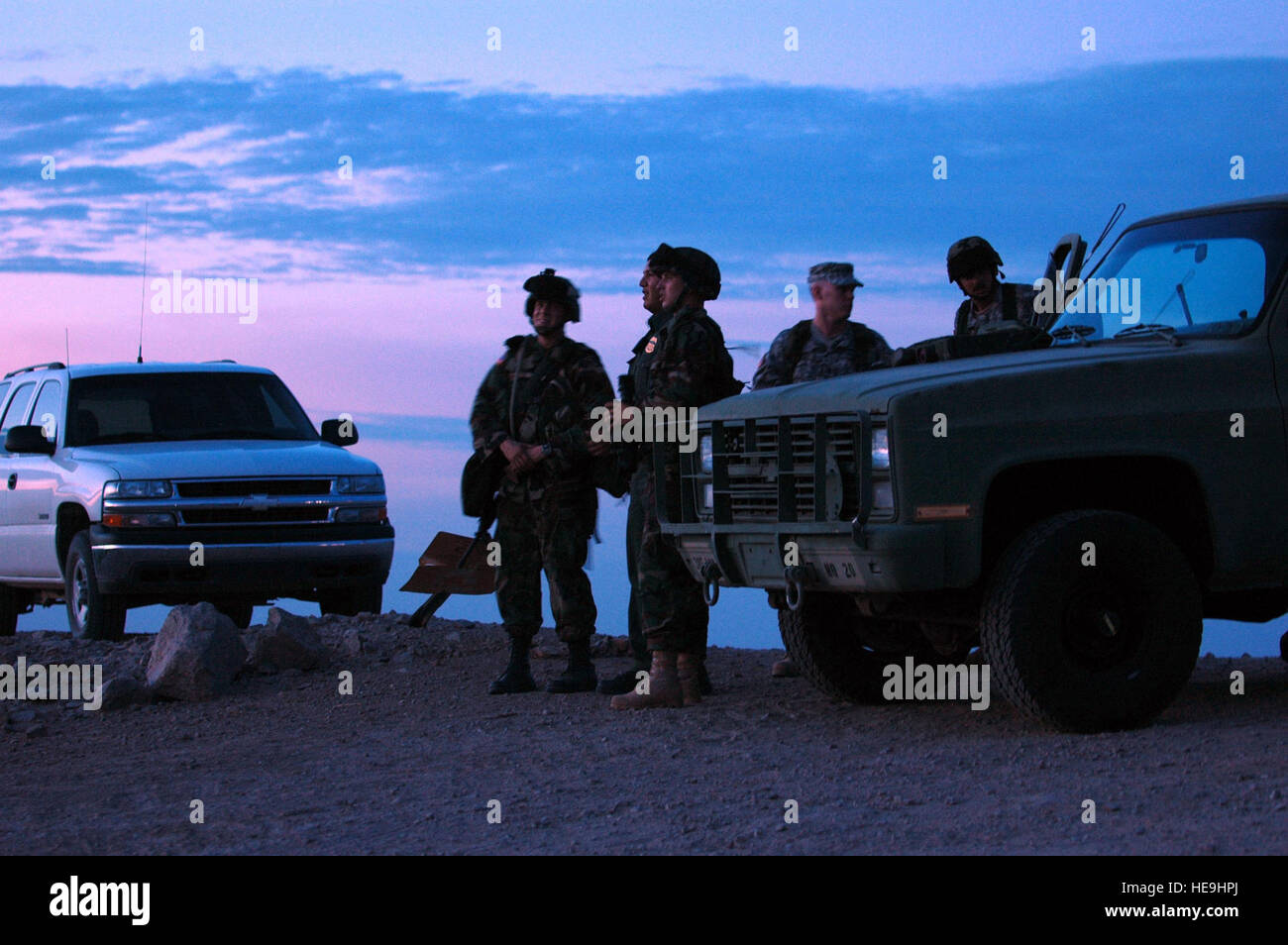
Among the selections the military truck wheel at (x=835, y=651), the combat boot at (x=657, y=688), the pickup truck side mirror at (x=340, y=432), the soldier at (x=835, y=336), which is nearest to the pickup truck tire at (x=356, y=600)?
the pickup truck side mirror at (x=340, y=432)

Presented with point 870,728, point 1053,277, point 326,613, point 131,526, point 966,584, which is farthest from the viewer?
point 326,613

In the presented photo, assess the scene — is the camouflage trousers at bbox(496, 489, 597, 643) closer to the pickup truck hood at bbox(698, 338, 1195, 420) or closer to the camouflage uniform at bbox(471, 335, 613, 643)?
the camouflage uniform at bbox(471, 335, 613, 643)

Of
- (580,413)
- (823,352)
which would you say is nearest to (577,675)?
(580,413)

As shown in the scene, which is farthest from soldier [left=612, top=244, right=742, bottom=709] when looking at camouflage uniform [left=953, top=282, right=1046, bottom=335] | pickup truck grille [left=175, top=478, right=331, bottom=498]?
pickup truck grille [left=175, top=478, right=331, bottom=498]

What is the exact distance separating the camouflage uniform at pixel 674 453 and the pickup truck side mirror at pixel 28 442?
22.6 feet

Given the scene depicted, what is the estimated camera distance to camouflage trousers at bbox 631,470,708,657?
28.5ft

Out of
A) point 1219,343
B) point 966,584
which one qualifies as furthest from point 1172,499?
point 966,584

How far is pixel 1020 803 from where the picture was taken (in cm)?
628

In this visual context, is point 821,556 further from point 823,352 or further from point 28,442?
point 28,442

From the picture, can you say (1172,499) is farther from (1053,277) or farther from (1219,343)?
(1053,277)

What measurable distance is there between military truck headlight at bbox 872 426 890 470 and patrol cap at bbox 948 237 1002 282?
2.68 m

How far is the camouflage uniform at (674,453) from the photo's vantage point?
8594mm

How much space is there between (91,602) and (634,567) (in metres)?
5.46
